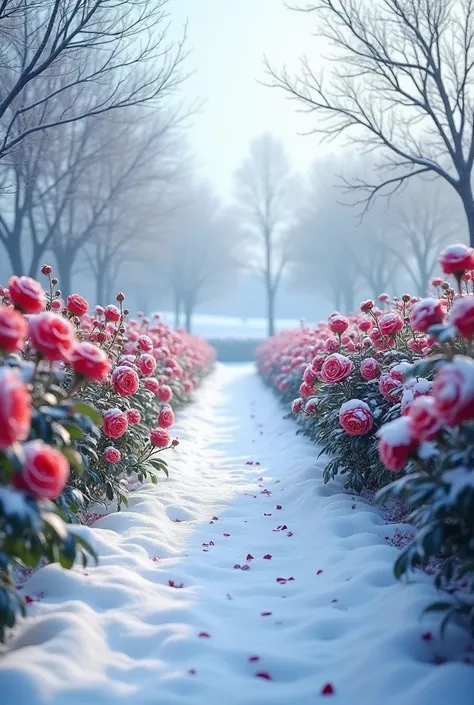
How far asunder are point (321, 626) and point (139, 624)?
810 mm

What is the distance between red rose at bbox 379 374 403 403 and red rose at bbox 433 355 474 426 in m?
1.87

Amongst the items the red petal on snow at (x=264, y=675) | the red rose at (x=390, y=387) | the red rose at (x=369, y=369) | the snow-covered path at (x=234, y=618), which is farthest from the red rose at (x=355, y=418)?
the red petal on snow at (x=264, y=675)

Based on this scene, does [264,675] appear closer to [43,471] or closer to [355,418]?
[43,471]

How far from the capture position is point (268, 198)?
27312 mm

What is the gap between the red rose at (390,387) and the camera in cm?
380

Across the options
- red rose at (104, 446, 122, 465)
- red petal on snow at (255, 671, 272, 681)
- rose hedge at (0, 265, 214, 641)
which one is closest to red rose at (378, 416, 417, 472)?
red petal on snow at (255, 671, 272, 681)

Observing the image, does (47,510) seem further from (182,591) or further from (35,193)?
(35,193)

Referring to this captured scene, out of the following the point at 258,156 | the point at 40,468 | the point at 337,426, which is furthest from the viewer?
the point at 258,156

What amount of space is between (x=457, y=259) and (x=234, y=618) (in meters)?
1.93

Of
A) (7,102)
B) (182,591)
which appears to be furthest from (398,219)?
(182,591)

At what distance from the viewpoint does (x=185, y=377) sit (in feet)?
31.5

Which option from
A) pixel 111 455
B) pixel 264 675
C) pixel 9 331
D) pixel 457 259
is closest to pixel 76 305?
pixel 111 455

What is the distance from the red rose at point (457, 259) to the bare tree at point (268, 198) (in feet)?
80.5

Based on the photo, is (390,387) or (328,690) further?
(390,387)
